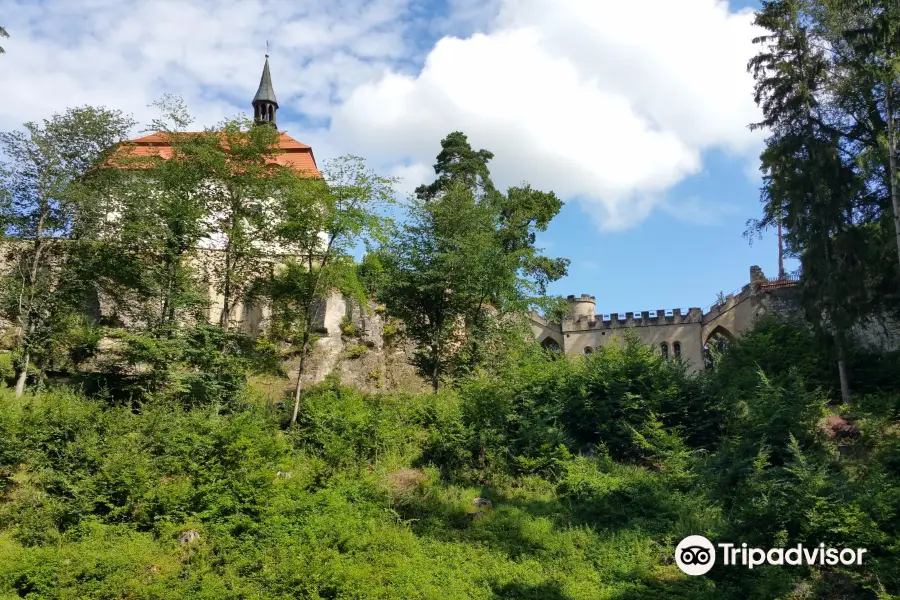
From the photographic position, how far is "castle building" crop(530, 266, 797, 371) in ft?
105

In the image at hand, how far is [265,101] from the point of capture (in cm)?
4372

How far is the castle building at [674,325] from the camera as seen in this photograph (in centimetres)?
3194

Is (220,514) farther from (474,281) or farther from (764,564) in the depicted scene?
(474,281)

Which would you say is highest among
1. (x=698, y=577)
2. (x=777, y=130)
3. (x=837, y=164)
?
(x=777, y=130)

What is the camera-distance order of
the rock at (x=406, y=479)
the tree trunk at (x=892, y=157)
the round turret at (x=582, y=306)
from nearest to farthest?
the rock at (x=406, y=479) → the tree trunk at (x=892, y=157) → the round turret at (x=582, y=306)

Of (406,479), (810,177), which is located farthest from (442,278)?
(810,177)

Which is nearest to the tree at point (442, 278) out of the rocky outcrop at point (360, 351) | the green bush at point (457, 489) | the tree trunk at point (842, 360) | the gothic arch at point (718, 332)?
the rocky outcrop at point (360, 351)

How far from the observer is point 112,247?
21797 millimetres

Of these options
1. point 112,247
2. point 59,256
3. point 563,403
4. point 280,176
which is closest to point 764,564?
point 563,403

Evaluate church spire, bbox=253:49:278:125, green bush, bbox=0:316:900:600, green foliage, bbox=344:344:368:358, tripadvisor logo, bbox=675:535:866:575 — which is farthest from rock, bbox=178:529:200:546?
church spire, bbox=253:49:278:125

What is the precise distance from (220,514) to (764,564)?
36.1 ft

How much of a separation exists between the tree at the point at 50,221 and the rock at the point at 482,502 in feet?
44.2

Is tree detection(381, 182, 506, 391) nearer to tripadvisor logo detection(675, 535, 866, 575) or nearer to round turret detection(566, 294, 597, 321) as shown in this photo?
tripadvisor logo detection(675, 535, 866, 575)

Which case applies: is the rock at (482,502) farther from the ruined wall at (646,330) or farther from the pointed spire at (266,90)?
the pointed spire at (266,90)
